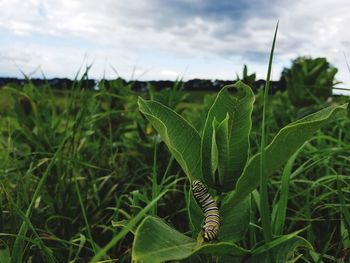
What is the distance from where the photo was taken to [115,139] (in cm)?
280

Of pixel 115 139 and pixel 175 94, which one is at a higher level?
pixel 175 94

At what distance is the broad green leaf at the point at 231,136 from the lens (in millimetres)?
978

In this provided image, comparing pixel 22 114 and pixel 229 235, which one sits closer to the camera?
pixel 229 235

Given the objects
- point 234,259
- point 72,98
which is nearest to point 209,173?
point 234,259

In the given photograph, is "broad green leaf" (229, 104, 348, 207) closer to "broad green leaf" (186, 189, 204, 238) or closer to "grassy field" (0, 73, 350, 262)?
"grassy field" (0, 73, 350, 262)

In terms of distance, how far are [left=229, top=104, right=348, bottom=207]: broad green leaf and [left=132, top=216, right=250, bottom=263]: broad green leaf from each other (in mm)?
117

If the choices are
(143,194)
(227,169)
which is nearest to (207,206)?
(227,169)

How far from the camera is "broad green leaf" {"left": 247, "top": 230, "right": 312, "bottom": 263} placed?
3.10 ft

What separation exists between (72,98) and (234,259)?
146 centimetres

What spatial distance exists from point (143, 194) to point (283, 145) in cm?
81

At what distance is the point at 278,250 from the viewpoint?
98 cm

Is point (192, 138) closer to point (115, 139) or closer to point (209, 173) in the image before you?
point (209, 173)

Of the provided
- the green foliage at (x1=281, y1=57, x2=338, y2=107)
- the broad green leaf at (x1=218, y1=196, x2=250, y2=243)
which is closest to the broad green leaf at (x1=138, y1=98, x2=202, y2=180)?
the broad green leaf at (x1=218, y1=196, x2=250, y2=243)

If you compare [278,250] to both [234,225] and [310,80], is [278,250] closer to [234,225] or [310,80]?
[234,225]
